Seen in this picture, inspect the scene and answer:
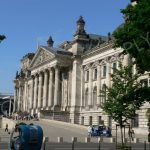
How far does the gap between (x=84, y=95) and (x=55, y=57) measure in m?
12.3

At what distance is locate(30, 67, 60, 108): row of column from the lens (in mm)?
101062

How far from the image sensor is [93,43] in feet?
333

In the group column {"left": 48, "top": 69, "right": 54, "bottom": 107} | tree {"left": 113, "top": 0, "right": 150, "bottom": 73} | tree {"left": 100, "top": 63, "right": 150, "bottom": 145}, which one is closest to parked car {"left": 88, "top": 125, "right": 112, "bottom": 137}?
tree {"left": 100, "top": 63, "right": 150, "bottom": 145}

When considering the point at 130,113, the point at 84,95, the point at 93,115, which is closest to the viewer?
the point at 130,113

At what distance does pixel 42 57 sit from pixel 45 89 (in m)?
9.27

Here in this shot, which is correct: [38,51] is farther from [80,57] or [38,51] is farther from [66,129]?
[66,129]

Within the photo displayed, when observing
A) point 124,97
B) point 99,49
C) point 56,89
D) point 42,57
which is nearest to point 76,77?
point 56,89

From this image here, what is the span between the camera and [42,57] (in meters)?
112

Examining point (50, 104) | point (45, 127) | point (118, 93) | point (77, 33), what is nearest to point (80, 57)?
point (77, 33)

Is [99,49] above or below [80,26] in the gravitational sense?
below

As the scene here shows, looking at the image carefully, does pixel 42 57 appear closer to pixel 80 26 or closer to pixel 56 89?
pixel 56 89

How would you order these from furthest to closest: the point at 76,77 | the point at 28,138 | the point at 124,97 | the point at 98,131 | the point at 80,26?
the point at 80,26 < the point at 76,77 < the point at 98,131 < the point at 124,97 < the point at 28,138

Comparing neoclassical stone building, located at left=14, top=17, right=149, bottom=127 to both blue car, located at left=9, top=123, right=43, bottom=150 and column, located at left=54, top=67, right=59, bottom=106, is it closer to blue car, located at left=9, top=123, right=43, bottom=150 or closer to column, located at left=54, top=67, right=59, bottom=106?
column, located at left=54, top=67, right=59, bottom=106

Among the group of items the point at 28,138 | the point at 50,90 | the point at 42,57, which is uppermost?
the point at 42,57
